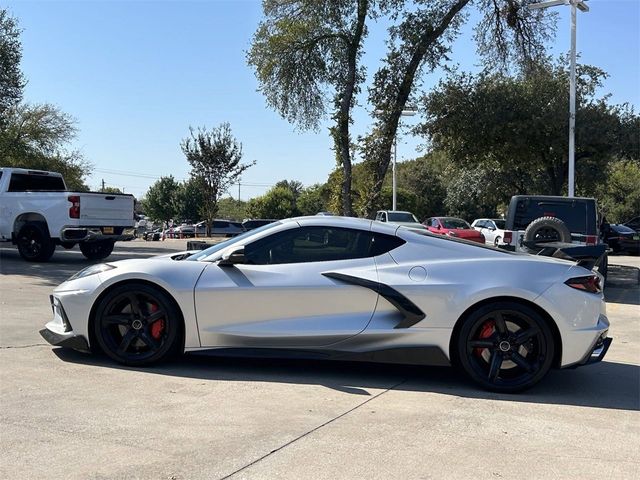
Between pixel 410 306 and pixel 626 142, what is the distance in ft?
68.3

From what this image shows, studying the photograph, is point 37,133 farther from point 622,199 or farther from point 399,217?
point 622,199

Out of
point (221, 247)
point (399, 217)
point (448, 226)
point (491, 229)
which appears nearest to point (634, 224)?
point (491, 229)

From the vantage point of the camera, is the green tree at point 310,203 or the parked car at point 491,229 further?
the green tree at point 310,203

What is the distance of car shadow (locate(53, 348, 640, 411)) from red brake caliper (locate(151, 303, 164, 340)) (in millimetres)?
286

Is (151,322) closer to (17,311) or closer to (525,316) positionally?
(525,316)

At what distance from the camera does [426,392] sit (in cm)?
502

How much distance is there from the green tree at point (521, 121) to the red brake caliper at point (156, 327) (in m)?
17.2

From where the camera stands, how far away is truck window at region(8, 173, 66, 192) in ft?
49.1

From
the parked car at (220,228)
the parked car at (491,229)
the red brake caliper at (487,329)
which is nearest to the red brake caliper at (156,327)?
the red brake caliper at (487,329)

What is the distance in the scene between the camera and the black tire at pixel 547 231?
10.3 m

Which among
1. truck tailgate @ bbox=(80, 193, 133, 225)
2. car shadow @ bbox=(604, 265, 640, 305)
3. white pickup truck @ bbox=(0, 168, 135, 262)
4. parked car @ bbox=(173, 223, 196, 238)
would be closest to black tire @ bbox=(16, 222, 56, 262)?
white pickup truck @ bbox=(0, 168, 135, 262)

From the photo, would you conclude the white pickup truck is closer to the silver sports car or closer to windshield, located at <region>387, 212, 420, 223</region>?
the silver sports car

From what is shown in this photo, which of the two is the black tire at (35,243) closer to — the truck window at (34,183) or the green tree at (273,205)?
the truck window at (34,183)

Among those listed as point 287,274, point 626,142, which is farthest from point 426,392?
point 626,142
